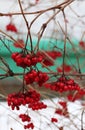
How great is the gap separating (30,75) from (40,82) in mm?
47

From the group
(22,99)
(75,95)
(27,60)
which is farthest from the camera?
(75,95)

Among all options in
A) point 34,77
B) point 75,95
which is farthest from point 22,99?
point 75,95

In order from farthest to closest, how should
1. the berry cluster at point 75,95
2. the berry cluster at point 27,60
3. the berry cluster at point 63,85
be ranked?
the berry cluster at point 75,95 < the berry cluster at point 63,85 < the berry cluster at point 27,60

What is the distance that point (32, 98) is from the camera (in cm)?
110

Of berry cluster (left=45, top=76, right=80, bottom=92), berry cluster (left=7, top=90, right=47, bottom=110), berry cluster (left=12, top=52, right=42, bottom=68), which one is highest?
berry cluster (left=12, top=52, right=42, bottom=68)

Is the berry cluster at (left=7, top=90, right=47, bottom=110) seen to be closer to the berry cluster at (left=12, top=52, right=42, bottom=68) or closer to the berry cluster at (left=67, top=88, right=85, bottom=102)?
the berry cluster at (left=12, top=52, right=42, bottom=68)

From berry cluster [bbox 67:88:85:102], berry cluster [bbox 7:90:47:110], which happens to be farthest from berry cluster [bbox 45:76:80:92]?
berry cluster [bbox 67:88:85:102]

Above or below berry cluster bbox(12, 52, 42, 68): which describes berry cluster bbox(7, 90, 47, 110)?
below

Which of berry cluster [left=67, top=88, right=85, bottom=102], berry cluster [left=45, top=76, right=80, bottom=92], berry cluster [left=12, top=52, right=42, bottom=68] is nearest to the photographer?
berry cluster [left=12, top=52, right=42, bottom=68]

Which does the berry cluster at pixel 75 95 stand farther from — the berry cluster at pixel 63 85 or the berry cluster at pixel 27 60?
the berry cluster at pixel 27 60

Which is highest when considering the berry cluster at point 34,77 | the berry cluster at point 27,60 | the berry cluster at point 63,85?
the berry cluster at point 27,60

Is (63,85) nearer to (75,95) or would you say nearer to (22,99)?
(22,99)

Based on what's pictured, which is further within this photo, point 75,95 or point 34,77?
point 75,95

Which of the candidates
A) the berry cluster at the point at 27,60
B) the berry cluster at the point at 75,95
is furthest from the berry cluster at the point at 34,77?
the berry cluster at the point at 75,95
